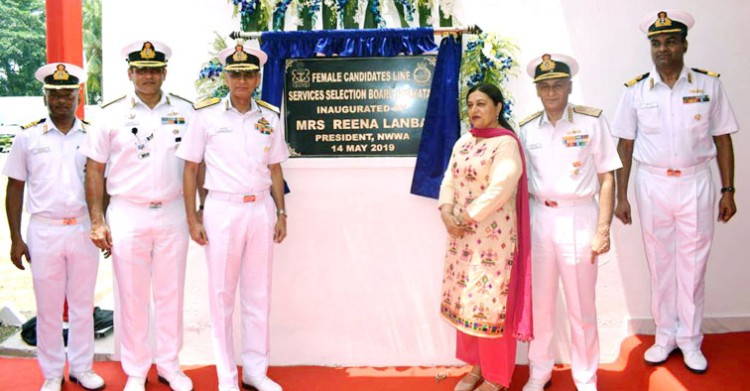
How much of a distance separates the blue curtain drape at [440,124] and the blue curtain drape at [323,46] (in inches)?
5.5

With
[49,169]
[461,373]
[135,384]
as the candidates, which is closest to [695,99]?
[461,373]

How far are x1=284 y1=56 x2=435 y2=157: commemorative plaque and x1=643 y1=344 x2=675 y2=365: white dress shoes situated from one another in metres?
1.96

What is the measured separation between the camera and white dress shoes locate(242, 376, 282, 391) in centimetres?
337

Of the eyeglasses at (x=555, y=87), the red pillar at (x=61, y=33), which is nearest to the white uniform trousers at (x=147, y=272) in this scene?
the red pillar at (x=61, y=33)

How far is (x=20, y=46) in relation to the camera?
72.3 feet

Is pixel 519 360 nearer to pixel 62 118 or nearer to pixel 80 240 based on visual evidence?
pixel 80 240

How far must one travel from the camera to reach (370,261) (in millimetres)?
3920

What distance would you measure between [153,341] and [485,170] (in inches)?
103

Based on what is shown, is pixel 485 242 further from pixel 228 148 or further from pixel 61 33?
pixel 61 33

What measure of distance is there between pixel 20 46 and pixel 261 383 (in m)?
23.9

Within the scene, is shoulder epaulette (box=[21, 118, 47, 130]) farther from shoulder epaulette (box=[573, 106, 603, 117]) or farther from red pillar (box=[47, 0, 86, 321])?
shoulder epaulette (box=[573, 106, 603, 117])

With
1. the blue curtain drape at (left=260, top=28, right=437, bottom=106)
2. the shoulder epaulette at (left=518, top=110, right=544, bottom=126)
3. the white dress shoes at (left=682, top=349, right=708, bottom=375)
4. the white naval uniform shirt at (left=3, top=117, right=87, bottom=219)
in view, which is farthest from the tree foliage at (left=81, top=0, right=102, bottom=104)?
the white dress shoes at (left=682, top=349, right=708, bottom=375)

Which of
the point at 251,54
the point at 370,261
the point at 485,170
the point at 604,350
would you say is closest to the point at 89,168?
the point at 251,54

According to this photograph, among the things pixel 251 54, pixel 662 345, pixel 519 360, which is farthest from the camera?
pixel 519 360
